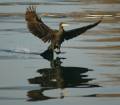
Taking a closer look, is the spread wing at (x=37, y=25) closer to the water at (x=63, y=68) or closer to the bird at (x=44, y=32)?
the bird at (x=44, y=32)

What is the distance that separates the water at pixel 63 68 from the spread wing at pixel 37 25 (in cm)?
56

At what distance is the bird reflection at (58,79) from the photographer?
Result: 1367 cm

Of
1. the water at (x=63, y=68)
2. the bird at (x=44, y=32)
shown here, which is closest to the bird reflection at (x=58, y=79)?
the water at (x=63, y=68)

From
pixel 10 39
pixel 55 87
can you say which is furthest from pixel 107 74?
pixel 10 39

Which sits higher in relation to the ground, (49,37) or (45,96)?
(49,37)

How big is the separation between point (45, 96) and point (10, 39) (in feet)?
26.9

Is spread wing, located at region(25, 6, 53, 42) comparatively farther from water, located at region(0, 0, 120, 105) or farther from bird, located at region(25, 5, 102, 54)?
water, located at region(0, 0, 120, 105)

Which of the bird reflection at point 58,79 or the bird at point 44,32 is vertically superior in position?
the bird at point 44,32

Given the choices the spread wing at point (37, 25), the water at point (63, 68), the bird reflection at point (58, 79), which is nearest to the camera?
the water at point (63, 68)

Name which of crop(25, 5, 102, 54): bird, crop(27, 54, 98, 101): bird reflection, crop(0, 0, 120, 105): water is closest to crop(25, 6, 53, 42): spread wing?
crop(25, 5, 102, 54): bird

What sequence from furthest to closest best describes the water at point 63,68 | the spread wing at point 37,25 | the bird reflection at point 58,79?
the spread wing at point 37,25, the bird reflection at point 58,79, the water at point 63,68

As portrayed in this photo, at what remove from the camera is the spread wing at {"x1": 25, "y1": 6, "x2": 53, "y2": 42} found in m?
17.6

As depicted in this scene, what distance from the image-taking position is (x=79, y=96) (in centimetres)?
1348

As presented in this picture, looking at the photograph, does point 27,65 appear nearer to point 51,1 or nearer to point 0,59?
point 0,59
